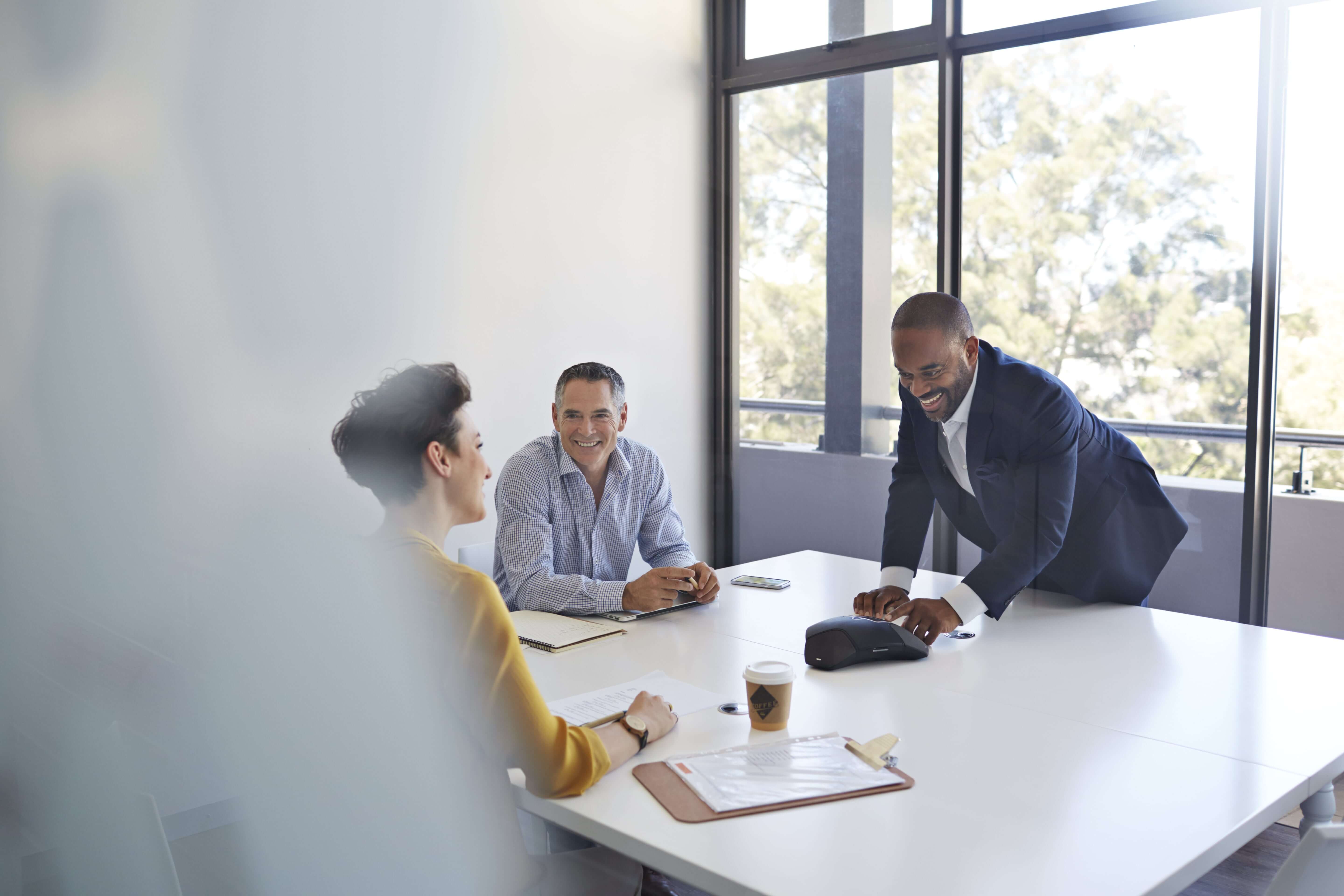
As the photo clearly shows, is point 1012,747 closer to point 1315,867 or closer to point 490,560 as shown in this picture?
point 1315,867

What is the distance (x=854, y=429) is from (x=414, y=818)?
348cm

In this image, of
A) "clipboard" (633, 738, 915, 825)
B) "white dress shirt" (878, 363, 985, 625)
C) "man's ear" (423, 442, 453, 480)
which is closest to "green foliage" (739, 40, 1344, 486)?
"white dress shirt" (878, 363, 985, 625)

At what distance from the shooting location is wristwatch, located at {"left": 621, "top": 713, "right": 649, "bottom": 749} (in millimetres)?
1257

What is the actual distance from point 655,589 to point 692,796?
0.86 meters

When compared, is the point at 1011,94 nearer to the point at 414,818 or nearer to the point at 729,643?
the point at 729,643

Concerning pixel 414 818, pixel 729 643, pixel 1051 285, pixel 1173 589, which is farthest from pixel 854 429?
pixel 414 818

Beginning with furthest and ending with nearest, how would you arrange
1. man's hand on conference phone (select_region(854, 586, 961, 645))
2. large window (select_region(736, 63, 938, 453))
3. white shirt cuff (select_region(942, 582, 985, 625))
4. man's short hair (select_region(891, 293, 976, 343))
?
large window (select_region(736, 63, 938, 453))
man's short hair (select_region(891, 293, 976, 343))
white shirt cuff (select_region(942, 582, 985, 625))
man's hand on conference phone (select_region(854, 586, 961, 645))

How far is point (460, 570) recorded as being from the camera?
2.83 feet

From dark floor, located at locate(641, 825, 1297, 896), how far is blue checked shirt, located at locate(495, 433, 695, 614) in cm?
68

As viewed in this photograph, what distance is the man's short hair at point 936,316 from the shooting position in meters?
2.16

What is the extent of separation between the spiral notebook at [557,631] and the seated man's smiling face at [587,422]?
43 centimetres

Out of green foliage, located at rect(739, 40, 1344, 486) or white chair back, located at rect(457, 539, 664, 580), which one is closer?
white chair back, located at rect(457, 539, 664, 580)

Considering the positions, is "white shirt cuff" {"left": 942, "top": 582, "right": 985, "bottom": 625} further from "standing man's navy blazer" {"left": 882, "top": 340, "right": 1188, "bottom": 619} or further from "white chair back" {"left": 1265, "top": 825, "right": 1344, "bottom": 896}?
"white chair back" {"left": 1265, "top": 825, "right": 1344, "bottom": 896}

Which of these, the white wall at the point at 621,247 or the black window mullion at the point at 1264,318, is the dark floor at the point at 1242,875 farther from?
the white wall at the point at 621,247
